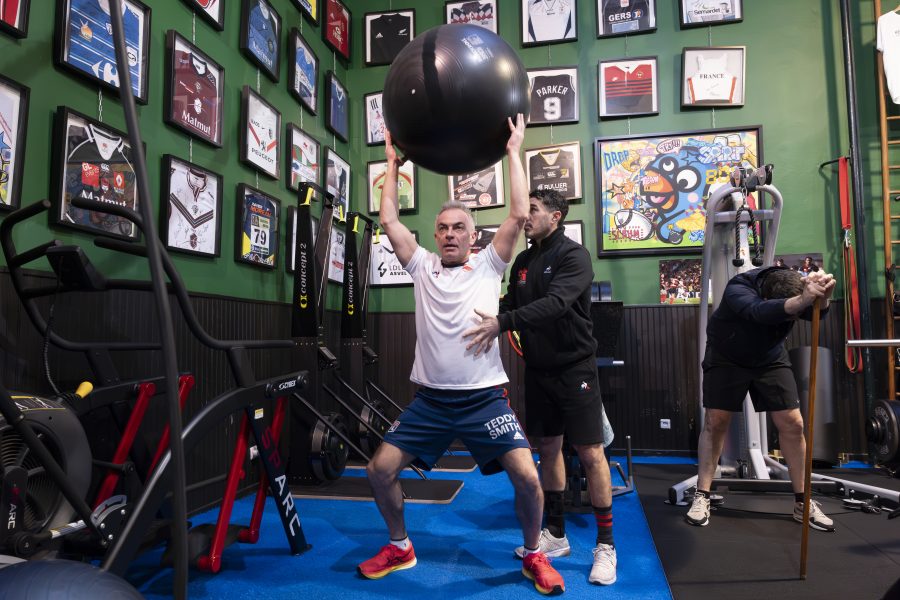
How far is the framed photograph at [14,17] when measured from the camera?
2098 mm

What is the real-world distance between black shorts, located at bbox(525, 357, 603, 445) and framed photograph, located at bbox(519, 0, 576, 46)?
3.83 metres

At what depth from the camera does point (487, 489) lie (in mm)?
3623

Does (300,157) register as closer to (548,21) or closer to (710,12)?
(548,21)

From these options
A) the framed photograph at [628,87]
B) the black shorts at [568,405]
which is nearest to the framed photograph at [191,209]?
the black shorts at [568,405]

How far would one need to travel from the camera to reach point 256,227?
371 cm

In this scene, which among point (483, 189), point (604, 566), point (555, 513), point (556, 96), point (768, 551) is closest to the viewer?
point (604, 566)

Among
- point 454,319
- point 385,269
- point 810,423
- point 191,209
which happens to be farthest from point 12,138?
point 385,269

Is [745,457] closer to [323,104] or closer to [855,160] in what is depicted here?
[855,160]

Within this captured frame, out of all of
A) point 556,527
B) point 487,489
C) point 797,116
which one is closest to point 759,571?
point 556,527

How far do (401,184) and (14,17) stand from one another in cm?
348

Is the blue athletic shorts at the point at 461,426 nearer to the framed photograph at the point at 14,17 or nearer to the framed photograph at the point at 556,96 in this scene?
the framed photograph at the point at 14,17

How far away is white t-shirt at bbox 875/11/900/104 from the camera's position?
437 centimetres

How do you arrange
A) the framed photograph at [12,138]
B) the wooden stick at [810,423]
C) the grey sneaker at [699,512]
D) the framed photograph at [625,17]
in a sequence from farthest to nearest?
1. the framed photograph at [625,17]
2. the grey sneaker at [699,512]
3. the framed photograph at [12,138]
4. the wooden stick at [810,423]

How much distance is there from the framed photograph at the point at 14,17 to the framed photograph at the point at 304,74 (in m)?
2.17
